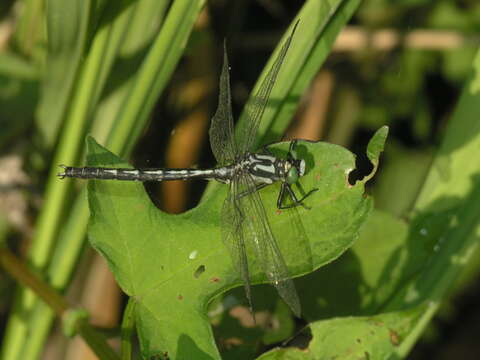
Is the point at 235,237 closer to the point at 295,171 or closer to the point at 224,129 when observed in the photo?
the point at 295,171

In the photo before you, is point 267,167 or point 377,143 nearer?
point 377,143

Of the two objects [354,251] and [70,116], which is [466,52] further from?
[70,116]

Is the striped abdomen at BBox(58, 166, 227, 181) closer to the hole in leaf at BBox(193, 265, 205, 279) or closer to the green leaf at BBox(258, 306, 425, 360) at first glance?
the hole in leaf at BBox(193, 265, 205, 279)

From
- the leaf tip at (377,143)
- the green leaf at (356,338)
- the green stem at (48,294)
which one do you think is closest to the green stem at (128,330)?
the green stem at (48,294)

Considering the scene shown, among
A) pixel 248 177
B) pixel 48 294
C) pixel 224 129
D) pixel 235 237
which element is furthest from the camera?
pixel 224 129

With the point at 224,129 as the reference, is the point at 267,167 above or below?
below

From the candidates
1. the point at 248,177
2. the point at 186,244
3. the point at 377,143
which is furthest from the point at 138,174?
the point at 377,143

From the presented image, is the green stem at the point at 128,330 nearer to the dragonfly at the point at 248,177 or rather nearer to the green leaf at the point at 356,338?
the dragonfly at the point at 248,177
